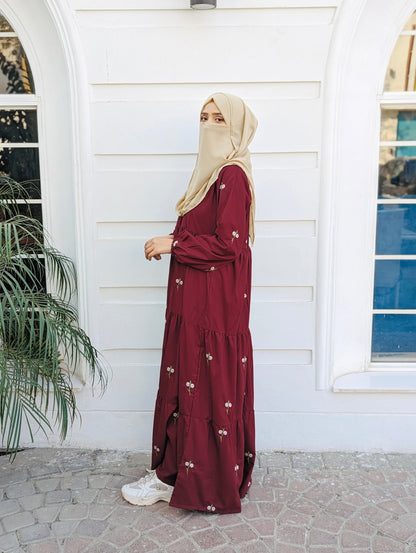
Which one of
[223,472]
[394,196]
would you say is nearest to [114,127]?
[394,196]

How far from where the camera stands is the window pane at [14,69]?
282cm

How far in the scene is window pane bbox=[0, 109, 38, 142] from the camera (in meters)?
2.87

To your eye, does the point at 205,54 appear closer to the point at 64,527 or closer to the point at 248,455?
the point at 248,455

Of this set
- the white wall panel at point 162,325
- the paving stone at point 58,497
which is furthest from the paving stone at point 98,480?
the white wall panel at point 162,325

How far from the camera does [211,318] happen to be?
2.26m

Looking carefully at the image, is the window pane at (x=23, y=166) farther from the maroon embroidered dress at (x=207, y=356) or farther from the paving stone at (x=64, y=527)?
the paving stone at (x=64, y=527)

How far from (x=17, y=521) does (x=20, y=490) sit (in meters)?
0.25

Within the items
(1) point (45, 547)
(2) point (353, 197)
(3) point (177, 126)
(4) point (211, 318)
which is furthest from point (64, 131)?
(1) point (45, 547)

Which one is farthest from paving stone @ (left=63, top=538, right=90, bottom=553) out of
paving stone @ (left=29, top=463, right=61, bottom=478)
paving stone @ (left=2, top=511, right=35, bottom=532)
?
paving stone @ (left=29, top=463, right=61, bottom=478)

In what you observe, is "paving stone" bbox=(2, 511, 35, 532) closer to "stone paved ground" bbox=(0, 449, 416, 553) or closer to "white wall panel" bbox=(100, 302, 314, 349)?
"stone paved ground" bbox=(0, 449, 416, 553)

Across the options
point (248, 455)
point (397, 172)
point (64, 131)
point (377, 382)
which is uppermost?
point (64, 131)

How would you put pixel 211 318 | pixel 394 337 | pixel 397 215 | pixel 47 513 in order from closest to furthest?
pixel 211 318, pixel 47 513, pixel 397 215, pixel 394 337

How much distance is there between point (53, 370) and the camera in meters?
2.30

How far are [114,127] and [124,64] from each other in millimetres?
316
